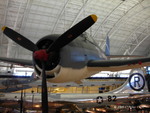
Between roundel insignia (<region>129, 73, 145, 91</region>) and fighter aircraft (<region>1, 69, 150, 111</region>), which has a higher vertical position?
roundel insignia (<region>129, 73, 145, 91</region>)

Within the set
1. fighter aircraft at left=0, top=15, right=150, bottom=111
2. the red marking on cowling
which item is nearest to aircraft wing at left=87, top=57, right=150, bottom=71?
fighter aircraft at left=0, top=15, right=150, bottom=111

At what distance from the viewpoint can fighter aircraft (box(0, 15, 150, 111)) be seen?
462 centimetres

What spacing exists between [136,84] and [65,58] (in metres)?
10.4

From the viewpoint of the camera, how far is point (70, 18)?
2395 centimetres

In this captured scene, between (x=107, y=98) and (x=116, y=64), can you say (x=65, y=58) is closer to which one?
(x=116, y=64)

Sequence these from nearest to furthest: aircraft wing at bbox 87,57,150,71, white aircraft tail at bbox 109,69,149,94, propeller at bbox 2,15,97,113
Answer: propeller at bbox 2,15,97,113 < aircraft wing at bbox 87,57,150,71 < white aircraft tail at bbox 109,69,149,94

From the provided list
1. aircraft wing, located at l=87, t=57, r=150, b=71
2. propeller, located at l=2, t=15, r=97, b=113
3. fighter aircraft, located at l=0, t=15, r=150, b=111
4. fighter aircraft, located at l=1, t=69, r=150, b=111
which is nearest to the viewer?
propeller, located at l=2, t=15, r=97, b=113

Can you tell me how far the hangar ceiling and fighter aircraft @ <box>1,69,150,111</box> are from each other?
31.5 feet

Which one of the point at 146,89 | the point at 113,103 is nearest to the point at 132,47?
the point at 146,89

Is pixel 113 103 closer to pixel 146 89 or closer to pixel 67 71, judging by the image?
pixel 146 89

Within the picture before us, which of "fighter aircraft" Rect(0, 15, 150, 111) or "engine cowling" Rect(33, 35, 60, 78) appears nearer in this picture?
"fighter aircraft" Rect(0, 15, 150, 111)

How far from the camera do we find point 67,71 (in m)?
4.91

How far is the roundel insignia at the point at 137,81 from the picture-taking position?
13062mm

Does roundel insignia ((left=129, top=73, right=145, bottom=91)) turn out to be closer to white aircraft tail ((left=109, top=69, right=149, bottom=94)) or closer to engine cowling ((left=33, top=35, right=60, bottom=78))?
white aircraft tail ((left=109, top=69, right=149, bottom=94))
